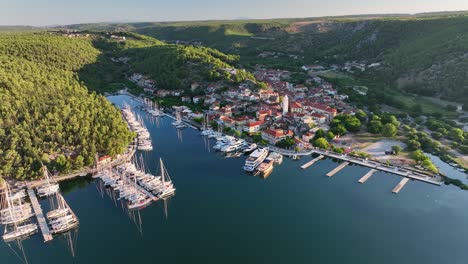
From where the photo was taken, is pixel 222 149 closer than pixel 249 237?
No

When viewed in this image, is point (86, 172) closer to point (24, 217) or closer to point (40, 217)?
point (40, 217)

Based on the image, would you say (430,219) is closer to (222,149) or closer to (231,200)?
(231,200)

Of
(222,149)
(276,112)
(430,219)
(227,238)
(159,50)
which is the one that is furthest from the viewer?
(159,50)

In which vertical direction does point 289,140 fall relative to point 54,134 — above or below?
below

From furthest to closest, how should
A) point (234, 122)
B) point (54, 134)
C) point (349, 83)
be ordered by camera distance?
1. point (349, 83)
2. point (234, 122)
3. point (54, 134)

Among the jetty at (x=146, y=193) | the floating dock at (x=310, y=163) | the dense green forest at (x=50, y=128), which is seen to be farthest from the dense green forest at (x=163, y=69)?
the jetty at (x=146, y=193)

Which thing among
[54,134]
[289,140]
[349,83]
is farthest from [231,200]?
[349,83]

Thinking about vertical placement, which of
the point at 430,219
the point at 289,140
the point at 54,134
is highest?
the point at 54,134

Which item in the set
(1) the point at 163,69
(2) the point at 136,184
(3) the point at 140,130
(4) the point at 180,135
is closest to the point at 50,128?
(3) the point at 140,130
